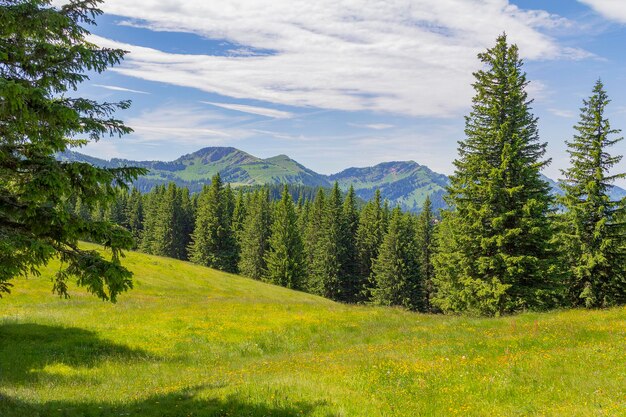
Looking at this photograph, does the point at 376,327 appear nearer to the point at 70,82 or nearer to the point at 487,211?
the point at 487,211

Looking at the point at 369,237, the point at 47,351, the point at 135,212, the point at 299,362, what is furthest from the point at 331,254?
the point at 135,212

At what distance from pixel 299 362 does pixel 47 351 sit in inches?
419

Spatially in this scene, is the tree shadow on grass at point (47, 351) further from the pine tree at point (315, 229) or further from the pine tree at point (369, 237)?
the pine tree at point (315, 229)

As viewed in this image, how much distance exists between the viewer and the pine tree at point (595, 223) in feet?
101

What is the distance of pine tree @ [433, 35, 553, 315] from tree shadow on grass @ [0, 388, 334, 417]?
20698 mm

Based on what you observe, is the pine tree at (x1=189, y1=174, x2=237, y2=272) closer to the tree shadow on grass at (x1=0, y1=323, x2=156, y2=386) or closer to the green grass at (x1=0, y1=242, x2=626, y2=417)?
the green grass at (x1=0, y1=242, x2=626, y2=417)

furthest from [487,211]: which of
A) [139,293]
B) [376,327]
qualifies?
[139,293]

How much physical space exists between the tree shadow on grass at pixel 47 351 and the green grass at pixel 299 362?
0.07 meters

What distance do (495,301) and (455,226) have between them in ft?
20.4

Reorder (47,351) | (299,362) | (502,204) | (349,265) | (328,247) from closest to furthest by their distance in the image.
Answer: (299,362) < (47,351) < (502,204) < (328,247) < (349,265)

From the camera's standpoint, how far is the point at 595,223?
31438mm

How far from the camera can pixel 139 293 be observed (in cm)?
3678

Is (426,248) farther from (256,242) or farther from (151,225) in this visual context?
(151,225)

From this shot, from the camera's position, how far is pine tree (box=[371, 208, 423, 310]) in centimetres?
6188
